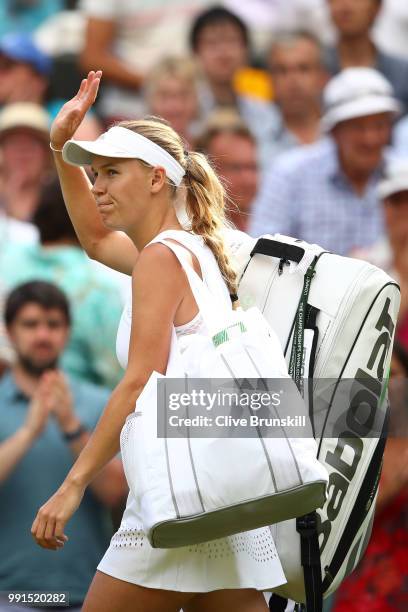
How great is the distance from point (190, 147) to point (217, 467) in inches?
51.0

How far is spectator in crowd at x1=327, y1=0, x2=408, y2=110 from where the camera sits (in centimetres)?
768

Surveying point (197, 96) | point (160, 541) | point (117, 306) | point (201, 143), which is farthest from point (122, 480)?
point (197, 96)

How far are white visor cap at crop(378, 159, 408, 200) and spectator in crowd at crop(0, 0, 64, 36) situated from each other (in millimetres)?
2747

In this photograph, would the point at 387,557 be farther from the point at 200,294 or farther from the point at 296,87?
the point at 296,87

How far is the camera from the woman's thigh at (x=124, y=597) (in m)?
3.29

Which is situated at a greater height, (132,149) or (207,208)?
(132,149)

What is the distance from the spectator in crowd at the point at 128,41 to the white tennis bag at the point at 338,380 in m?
4.56

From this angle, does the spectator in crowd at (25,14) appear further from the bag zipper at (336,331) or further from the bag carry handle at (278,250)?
the bag zipper at (336,331)

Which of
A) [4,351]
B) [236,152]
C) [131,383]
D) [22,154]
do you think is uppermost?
[22,154]

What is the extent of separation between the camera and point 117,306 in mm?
5586

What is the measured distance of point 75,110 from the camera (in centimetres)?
A: 372

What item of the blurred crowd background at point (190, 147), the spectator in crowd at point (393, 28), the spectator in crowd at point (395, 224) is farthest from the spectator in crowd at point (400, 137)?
the spectator in crowd at point (395, 224)

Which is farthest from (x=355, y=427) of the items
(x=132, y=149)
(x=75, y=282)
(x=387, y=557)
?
(x=75, y=282)
